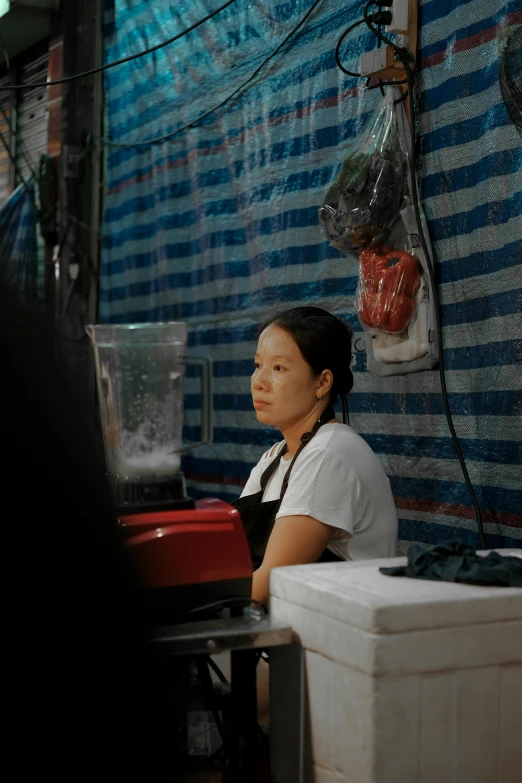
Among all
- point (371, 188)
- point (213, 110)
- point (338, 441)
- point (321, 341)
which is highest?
point (213, 110)

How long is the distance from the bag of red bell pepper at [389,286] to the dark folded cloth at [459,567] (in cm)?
152

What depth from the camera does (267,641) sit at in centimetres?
168

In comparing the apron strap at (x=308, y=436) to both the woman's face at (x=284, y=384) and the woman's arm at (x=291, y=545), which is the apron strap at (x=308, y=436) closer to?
the woman's face at (x=284, y=384)

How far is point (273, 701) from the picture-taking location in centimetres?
182

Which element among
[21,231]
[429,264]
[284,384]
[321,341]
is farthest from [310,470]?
[21,231]

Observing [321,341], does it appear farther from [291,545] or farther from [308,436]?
[291,545]

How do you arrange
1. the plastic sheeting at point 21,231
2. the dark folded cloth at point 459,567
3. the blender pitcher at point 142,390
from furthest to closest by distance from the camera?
1. the plastic sheeting at point 21,231
2. the blender pitcher at point 142,390
3. the dark folded cloth at point 459,567

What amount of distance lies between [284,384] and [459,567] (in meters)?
1.23

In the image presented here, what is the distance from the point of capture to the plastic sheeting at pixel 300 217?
3070 mm

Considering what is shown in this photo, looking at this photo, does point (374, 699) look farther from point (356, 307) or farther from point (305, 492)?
point (356, 307)

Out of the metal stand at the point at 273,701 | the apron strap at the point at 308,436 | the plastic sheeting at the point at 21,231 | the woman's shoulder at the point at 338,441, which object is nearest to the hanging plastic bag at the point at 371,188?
the apron strap at the point at 308,436

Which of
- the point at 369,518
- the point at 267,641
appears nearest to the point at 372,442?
the point at 369,518

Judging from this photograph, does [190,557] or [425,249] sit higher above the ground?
[425,249]

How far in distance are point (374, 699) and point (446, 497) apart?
5.99ft
